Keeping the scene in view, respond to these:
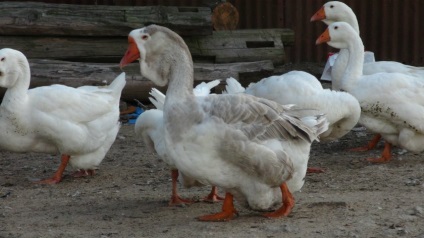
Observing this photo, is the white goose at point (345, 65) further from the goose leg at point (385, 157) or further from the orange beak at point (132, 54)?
the orange beak at point (132, 54)

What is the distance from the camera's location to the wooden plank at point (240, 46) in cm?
1298

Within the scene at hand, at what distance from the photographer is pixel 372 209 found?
733 cm

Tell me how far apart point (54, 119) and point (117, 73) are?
3328mm

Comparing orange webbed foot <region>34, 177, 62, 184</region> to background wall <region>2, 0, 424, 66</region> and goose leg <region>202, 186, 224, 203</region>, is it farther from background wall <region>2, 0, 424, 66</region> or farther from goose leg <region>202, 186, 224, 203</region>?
background wall <region>2, 0, 424, 66</region>

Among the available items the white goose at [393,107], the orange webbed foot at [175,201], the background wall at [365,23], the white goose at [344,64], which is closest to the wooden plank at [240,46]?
the background wall at [365,23]

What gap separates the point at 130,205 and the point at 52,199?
2.70 ft

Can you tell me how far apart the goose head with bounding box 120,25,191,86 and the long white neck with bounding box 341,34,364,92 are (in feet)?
11.0

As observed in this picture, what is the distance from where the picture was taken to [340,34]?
34.3ft

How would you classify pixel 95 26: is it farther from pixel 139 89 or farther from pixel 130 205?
pixel 130 205

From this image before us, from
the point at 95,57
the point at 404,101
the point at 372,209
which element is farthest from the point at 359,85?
the point at 95,57

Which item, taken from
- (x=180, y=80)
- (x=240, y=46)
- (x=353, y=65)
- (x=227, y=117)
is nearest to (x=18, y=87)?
(x=180, y=80)

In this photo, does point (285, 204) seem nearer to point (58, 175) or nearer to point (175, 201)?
point (175, 201)

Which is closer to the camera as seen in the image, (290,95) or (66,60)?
(290,95)

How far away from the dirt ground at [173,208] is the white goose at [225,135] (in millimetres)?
313
